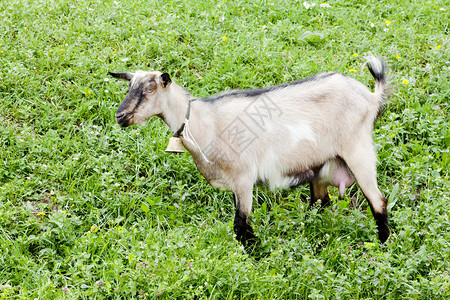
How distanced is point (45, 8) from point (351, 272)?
4.38m

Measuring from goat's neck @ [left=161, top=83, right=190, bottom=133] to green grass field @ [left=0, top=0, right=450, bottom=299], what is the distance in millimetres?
761

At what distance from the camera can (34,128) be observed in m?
4.93

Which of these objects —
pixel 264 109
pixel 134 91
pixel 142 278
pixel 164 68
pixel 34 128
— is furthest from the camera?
pixel 164 68

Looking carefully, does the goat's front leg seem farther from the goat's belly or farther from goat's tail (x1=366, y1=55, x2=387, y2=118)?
goat's tail (x1=366, y1=55, x2=387, y2=118)

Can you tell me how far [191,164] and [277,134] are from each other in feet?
3.29

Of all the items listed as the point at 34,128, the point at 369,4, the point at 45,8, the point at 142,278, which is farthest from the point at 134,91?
the point at 369,4

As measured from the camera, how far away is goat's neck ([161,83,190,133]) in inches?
145

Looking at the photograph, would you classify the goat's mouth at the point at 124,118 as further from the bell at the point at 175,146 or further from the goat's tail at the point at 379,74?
the goat's tail at the point at 379,74

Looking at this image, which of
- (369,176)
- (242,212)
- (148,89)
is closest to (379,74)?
(369,176)

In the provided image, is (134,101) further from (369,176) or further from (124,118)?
(369,176)

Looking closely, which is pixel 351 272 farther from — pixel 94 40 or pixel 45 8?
pixel 45 8

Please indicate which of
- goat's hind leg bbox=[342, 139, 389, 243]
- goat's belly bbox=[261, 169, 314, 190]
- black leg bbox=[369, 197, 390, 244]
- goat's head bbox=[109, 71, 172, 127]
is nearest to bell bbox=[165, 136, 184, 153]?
goat's head bbox=[109, 71, 172, 127]

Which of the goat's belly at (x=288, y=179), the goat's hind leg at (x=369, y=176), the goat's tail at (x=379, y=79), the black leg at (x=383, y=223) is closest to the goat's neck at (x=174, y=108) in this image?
the goat's belly at (x=288, y=179)

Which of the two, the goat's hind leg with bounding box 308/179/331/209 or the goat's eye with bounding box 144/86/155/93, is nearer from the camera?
the goat's eye with bounding box 144/86/155/93
